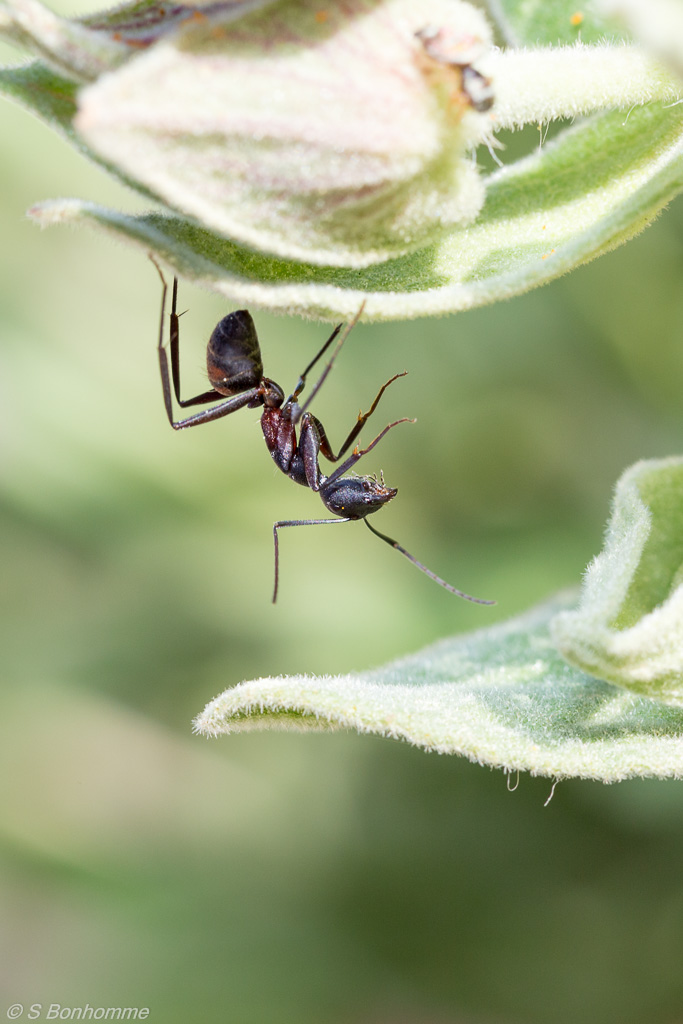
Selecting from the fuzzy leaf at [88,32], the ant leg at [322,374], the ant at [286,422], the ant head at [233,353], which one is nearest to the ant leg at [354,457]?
the ant at [286,422]

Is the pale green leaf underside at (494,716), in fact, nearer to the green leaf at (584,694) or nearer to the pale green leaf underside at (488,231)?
the green leaf at (584,694)

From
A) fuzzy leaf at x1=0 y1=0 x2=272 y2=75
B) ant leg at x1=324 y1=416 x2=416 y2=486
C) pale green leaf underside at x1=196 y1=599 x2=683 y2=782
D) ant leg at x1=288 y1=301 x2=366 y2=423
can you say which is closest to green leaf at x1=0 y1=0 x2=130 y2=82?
fuzzy leaf at x1=0 y1=0 x2=272 y2=75

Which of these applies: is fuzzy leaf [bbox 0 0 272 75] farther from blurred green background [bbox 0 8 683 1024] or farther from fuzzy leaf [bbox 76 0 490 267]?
blurred green background [bbox 0 8 683 1024]

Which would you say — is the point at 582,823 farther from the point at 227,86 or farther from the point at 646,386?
the point at 227,86

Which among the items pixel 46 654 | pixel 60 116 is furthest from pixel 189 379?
pixel 60 116

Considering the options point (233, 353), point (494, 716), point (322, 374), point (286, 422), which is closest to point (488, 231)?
point (494, 716)

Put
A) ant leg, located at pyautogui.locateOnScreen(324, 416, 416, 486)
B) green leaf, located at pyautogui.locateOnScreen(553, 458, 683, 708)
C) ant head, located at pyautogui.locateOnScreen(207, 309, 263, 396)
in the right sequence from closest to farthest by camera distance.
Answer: green leaf, located at pyautogui.locateOnScreen(553, 458, 683, 708)
ant head, located at pyautogui.locateOnScreen(207, 309, 263, 396)
ant leg, located at pyautogui.locateOnScreen(324, 416, 416, 486)
